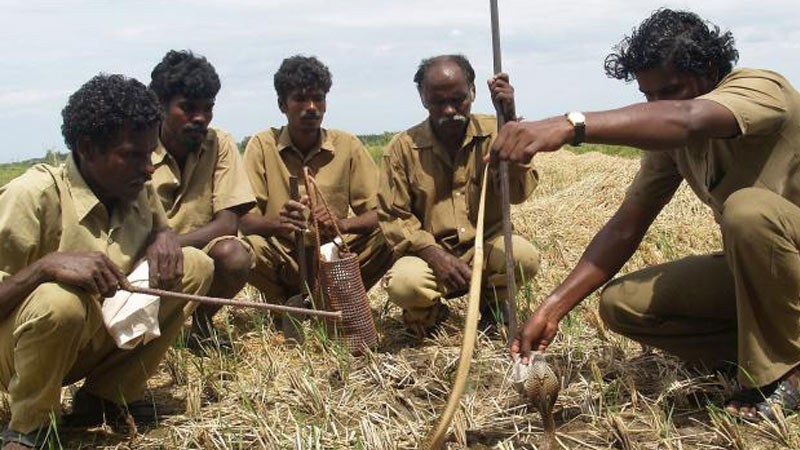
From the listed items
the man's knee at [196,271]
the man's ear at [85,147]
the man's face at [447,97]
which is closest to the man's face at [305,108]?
the man's face at [447,97]

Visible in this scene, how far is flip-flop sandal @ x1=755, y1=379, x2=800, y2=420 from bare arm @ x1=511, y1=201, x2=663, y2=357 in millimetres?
777

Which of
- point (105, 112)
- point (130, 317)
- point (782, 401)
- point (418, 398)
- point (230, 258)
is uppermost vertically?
point (105, 112)

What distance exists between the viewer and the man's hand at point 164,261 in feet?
12.4

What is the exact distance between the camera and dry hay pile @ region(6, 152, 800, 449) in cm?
334

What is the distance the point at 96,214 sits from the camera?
368 centimetres

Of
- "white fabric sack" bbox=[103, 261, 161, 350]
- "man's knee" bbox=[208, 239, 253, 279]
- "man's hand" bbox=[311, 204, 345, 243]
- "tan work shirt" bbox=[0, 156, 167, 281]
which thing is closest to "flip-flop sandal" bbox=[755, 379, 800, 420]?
"white fabric sack" bbox=[103, 261, 161, 350]

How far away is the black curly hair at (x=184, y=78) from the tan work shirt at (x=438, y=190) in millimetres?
1079

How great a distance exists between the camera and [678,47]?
3.33 meters

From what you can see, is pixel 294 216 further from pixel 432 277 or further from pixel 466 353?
pixel 466 353

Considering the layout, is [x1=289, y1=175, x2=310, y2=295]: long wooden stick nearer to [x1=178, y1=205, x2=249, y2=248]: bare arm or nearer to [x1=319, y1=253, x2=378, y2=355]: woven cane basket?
[x1=178, y1=205, x2=249, y2=248]: bare arm

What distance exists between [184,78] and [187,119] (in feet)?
0.75

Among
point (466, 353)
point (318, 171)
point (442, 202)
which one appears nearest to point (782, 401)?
point (466, 353)

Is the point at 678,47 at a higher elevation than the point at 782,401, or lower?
higher

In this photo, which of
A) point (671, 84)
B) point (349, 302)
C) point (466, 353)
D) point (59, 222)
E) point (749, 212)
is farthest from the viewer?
point (349, 302)
